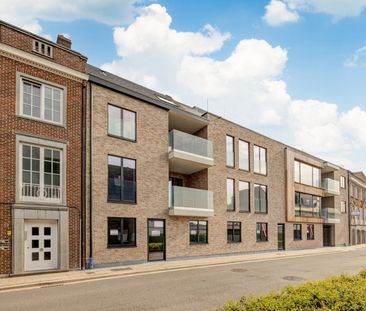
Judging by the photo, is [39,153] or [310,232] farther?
[310,232]

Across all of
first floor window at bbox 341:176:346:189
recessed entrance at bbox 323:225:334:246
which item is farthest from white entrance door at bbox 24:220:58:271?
first floor window at bbox 341:176:346:189

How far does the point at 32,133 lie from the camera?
1416 cm

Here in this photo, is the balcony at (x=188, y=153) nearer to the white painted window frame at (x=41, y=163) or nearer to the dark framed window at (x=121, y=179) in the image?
the dark framed window at (x=121, y=179)

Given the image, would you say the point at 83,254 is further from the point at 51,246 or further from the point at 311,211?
the point at 311,211

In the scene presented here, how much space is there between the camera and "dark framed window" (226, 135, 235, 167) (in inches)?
953

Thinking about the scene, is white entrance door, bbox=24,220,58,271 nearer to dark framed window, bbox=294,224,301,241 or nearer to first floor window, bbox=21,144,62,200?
first floor window, bbox=21,144,62,200

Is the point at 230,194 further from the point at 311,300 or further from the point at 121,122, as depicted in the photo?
the point at 311,300

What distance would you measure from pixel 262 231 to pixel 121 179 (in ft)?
45.8

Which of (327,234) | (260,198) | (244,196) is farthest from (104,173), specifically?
(327,234)

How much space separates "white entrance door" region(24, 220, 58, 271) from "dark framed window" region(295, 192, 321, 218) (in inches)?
892

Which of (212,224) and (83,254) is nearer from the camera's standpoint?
(83,254)

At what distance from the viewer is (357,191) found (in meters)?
49.2

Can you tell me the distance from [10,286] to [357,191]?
4909cm

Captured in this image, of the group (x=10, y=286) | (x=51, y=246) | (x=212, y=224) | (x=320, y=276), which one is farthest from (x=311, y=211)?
(x=10, y=286)
